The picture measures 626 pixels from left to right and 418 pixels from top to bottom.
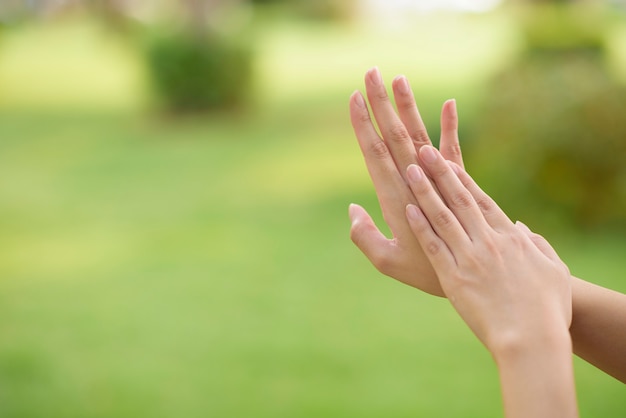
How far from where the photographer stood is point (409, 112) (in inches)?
56.3

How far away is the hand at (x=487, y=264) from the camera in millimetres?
1143

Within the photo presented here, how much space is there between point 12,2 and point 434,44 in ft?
31.1

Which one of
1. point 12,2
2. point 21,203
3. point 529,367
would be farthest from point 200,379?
point 12,2

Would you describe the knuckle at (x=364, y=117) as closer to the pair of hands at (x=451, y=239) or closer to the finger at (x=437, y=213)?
the pair of hands at (x=451, y=239)

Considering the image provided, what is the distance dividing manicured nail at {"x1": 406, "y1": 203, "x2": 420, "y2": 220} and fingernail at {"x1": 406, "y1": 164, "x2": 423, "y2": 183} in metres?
0.04

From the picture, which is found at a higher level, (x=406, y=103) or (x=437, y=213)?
(x=406, y=103)

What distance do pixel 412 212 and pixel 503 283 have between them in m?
0.19

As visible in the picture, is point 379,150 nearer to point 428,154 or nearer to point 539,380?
point 428,154

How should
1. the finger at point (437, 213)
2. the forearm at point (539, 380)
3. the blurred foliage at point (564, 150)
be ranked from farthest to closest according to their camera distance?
the blurred foliage at point (564, 150), the finger at point (437, 213), the forearm at point (539, 380)

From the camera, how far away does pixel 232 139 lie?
749cm

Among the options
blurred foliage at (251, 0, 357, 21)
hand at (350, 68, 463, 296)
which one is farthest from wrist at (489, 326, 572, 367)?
blurred foliage at (251, 0, 357, 21)

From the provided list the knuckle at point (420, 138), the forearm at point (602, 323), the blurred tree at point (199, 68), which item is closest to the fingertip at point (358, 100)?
the knuckle at point (420, 138)

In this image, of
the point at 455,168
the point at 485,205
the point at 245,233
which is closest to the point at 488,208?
the point at 485,205

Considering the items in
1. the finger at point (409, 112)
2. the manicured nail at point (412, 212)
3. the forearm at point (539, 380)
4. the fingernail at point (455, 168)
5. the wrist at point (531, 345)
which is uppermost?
the finger at point (409, 112)
